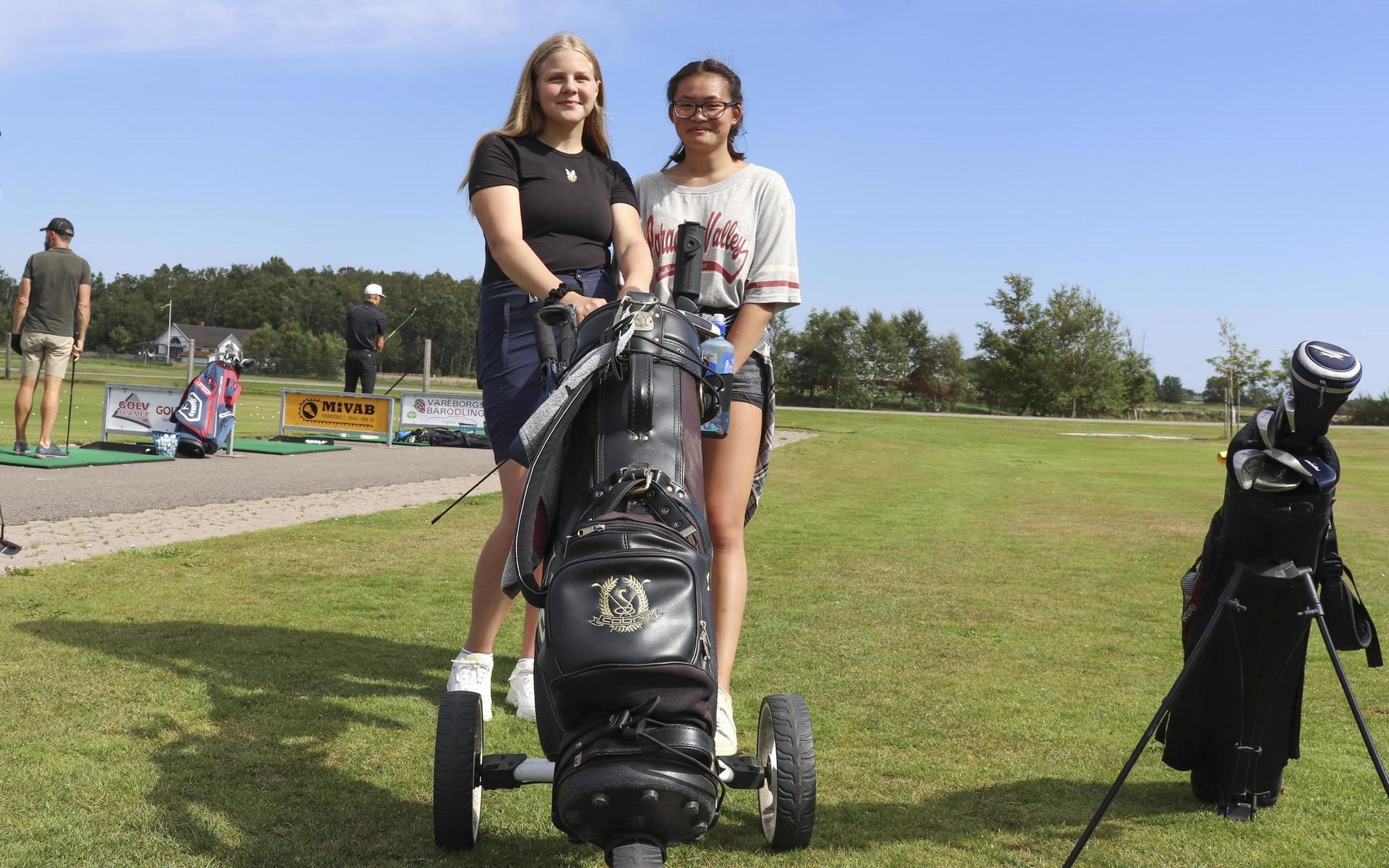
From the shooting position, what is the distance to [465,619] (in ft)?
20.1

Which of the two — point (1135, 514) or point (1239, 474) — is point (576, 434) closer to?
point (1239, 474)

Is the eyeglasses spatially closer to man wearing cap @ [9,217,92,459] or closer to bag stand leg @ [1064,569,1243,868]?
bag stand leg @ [1064,569,1243,868]

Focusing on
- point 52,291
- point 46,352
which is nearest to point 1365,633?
point 52,291

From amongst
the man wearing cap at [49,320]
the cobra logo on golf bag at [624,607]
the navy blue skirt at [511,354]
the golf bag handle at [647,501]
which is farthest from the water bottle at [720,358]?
the man wearing cap at [49,320]

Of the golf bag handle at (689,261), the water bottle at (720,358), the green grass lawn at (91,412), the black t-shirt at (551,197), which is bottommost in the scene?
the green grass lawn at (91,412)

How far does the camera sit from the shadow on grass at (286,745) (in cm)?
305

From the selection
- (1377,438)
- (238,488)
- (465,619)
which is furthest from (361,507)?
(1377,438)

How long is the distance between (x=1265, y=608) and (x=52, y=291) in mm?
12965

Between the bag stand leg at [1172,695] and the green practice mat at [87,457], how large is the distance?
1235cm

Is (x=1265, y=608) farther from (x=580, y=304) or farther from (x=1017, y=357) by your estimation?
(x=1017, y=357)

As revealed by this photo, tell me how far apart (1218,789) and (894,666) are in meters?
1.97

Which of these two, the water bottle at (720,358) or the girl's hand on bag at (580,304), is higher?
the girl's hand on bag at (580,304)

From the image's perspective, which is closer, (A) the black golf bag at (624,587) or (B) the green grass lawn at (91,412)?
(A) the black golf bag at (624,587)

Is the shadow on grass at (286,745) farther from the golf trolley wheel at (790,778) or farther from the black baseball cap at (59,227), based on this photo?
the black baseball cap at (59,227)
